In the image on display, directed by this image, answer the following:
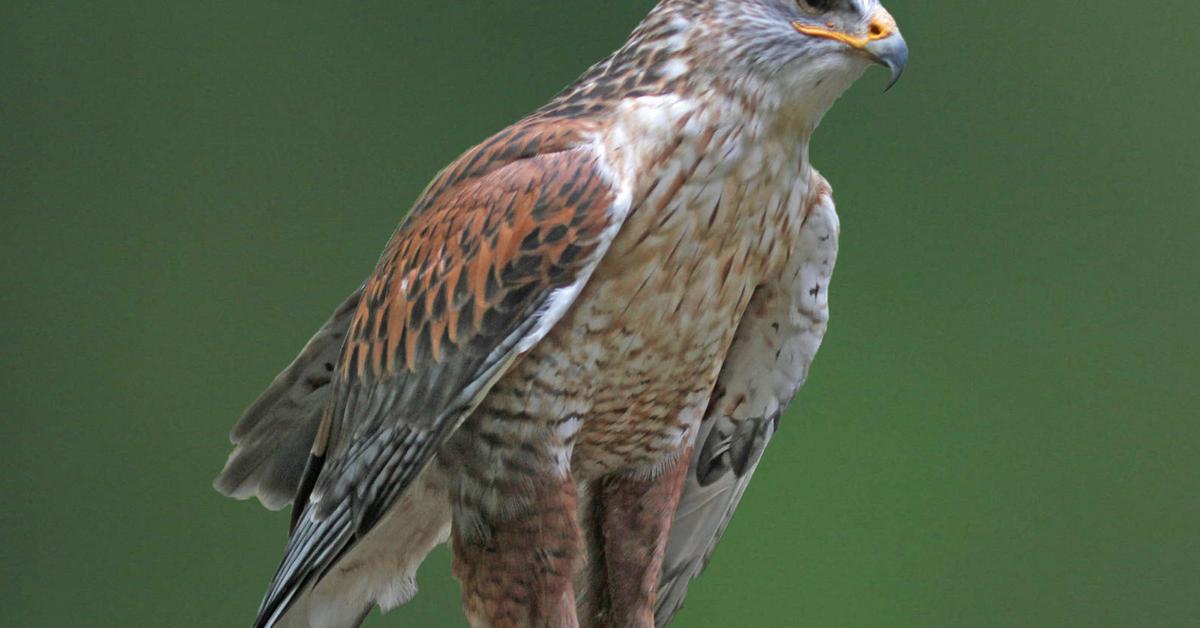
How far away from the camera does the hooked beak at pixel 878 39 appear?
2.04 m

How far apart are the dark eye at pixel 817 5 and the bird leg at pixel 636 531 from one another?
0.70 metres

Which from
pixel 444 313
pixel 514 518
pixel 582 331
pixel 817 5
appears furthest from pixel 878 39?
pixel 514 518

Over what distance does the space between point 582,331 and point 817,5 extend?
1.70ft

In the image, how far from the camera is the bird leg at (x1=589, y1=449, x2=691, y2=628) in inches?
95.6

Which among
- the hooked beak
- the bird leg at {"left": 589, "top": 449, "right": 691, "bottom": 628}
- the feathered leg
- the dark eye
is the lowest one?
the bird leg at {"left": 589, "top": 449, "right": 691, "bottom": 628}

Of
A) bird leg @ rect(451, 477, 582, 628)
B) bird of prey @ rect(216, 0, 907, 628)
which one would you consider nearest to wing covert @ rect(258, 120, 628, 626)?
bird of prey @ rect(216, 0, 907, 628)

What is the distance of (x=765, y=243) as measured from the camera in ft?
7.23

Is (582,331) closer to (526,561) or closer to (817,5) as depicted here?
(526,561)

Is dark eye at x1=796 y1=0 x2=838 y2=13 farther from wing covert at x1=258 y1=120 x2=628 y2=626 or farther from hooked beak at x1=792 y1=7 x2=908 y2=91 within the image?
wing covert at x1=258 y1=120 x2=628 y2=626

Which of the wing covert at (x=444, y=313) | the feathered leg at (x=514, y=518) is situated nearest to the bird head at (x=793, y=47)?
the wing covert at (x=444, y=313)

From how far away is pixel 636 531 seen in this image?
2.45m

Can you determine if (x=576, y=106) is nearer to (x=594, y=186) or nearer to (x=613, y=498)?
(x=594, y=186)

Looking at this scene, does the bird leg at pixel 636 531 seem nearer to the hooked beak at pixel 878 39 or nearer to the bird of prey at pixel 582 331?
the bird of prey at pixel 582 331

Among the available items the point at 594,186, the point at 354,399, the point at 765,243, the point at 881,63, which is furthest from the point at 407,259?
the point at 881,63
